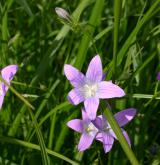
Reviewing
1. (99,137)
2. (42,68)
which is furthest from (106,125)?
(42,68)

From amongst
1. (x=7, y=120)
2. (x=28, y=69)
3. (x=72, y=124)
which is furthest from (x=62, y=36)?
(x=72, y=124)

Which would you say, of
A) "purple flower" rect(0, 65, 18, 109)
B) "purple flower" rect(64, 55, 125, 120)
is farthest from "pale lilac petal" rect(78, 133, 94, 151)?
"purple flower" rect(0, 65, 18, 109)

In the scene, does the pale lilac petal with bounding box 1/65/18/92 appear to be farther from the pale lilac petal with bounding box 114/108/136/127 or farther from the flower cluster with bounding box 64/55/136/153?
the pale lilac petal with bounding box 114/108/136/127

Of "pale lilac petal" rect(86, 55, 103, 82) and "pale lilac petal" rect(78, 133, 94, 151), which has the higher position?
"pale lilac petal" rect(86, 55, 103, 82)

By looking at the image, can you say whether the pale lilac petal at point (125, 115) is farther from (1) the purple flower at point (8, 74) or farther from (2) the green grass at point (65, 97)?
(1) the purple flower at point (8, 74)

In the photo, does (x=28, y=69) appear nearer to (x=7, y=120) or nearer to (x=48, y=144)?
(x=7, y=120)

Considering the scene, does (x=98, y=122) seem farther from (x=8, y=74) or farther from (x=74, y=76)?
(x=8, y=74)
